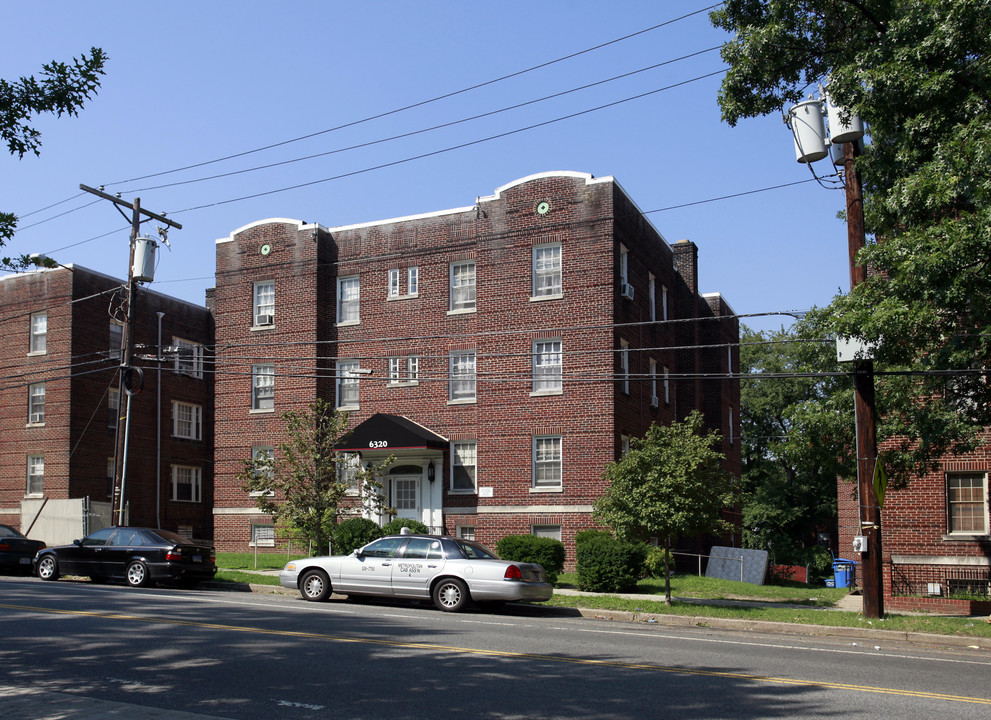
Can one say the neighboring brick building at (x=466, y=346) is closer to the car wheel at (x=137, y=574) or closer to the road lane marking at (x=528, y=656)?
the car wheel at (x=137, y=574)

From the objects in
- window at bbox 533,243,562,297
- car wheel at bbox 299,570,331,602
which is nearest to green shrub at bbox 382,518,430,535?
car wheel at bbox 299,570,331,602

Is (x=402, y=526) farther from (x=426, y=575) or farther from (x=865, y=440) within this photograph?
(x=865, y=440)

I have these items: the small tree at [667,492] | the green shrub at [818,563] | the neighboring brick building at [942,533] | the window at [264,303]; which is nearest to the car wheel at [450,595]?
the small tree at [667,492]

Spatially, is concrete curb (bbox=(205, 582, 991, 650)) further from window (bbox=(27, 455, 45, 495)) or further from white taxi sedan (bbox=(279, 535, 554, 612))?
window (bbox=(27, 455, 45, 495))

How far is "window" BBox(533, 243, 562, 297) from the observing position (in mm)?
28875

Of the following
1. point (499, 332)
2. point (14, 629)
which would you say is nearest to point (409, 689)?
point (14, 629)

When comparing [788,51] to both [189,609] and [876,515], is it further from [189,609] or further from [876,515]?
[189,609]

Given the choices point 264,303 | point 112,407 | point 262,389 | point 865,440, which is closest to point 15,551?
point 262,389

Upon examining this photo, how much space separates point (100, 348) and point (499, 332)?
56.6 feet

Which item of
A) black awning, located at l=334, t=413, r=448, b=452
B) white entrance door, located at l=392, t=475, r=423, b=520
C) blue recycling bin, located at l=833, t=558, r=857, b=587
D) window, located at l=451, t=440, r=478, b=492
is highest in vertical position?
A: black awning, located at l=334, t=413, r=448, b=452

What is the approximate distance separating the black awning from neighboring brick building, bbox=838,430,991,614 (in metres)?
12.5

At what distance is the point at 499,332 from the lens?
93.7 feet

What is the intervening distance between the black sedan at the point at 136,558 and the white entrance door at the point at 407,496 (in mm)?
8321

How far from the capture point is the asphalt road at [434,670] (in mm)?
8117
